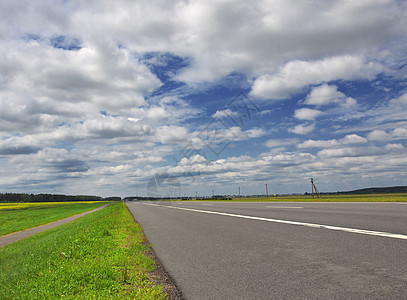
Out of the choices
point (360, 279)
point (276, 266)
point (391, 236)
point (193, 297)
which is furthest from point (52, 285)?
point (391, 236)

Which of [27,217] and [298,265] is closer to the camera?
[298,265]

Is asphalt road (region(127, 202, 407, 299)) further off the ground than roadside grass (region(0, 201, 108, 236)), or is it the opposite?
asphalt road (region(127, 202, 407, 299))

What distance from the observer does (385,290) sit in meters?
3.40

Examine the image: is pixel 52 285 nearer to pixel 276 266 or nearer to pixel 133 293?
pixel 133 293

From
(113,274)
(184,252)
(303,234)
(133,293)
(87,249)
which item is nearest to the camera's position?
(133,293)

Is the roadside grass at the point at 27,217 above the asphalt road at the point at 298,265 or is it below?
below

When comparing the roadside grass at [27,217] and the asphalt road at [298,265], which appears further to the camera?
the roadside grass at [27,217]

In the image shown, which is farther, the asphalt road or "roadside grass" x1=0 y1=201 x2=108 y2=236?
"roadside grass" x1=0 y1=201 x2=108 y2=236

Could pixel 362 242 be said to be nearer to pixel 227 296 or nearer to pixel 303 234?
pixel 303 234

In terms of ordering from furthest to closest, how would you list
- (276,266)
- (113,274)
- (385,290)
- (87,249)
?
(87,249) < (113,274) < (276,266) < (385,290)

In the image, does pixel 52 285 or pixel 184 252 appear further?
pixel 184 252

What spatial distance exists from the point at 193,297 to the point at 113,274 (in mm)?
1975

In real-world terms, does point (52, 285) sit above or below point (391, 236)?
below

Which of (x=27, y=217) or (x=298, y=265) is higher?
(x=298, y=265)
